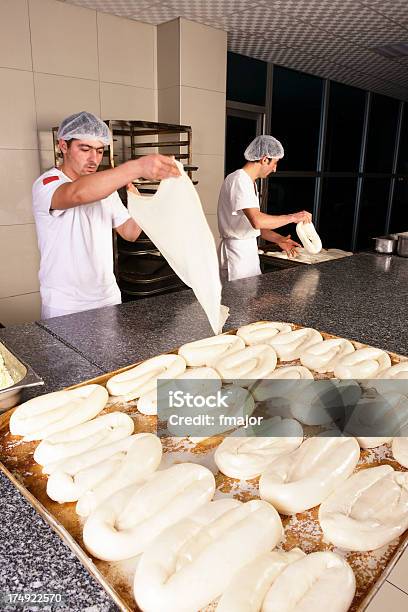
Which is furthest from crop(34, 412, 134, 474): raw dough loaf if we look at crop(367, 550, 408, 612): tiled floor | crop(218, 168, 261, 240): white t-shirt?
crop(218, 168, 261, 240): white t-shirt

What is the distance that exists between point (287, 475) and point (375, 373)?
0.52m

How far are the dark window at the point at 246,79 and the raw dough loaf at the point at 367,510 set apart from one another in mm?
4546

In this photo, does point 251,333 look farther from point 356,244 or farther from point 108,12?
point 356,244

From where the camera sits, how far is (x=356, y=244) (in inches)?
283

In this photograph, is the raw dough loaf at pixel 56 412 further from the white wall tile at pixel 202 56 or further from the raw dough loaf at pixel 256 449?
the white wall tile at pixel 202 56

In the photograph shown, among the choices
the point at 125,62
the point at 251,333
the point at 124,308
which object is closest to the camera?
the point at 251,333

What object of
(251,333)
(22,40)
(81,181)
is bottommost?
(251,333)

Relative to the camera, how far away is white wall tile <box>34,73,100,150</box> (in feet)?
10.8

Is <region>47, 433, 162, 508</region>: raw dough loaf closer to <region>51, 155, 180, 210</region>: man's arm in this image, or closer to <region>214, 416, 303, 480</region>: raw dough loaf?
<region>214, 416, 303, 480</region>: raw dough loaf

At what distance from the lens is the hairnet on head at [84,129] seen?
209 centimetres

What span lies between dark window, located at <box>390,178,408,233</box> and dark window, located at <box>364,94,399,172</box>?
44 cm

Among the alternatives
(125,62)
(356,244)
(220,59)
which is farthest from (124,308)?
(356,244)

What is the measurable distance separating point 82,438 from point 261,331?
73 cm

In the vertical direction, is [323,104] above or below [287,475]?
above
